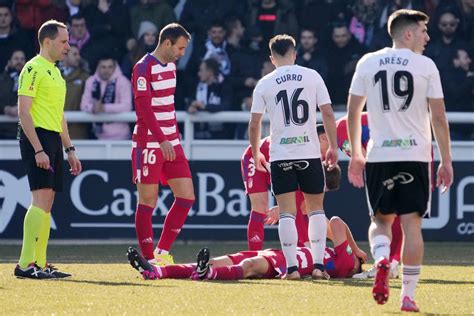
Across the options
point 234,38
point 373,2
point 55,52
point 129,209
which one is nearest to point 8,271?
point 55,52

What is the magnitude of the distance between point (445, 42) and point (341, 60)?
4.59 feet

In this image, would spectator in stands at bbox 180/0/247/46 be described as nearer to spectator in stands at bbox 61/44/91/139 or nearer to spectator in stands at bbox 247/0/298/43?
spectator in stands at bbox 247/0/298/43

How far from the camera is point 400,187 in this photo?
26.9 feet

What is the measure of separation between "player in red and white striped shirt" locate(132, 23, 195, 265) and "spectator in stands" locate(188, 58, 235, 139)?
488 cm

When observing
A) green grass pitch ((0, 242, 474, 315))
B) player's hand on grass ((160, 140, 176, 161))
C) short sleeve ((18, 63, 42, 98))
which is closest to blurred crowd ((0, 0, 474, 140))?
green grass pitch ((0, 242, 474, 315))

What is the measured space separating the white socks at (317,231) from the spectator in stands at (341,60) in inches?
247

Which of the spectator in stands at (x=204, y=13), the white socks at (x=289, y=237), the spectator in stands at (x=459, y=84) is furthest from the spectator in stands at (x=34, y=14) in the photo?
the white socks at (x=289, y=237)

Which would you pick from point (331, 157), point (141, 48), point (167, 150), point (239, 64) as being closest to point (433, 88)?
point (331, 157)

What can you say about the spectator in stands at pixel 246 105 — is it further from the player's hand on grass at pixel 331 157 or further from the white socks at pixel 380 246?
the white socks at pixel 380 246

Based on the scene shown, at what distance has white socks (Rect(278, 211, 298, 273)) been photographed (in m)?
10.7

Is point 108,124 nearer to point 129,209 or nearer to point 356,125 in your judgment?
point 129,209

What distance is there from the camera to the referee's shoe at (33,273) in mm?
10875

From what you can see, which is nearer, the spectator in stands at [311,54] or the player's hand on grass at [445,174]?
the player's hand on grass at [445,174]

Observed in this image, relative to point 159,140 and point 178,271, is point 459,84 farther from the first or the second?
point 178,271
